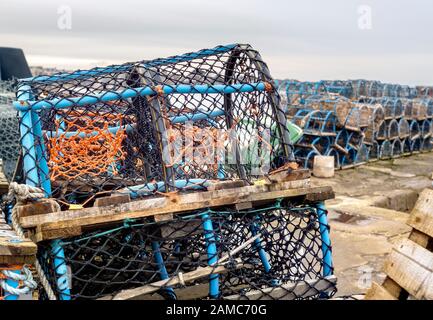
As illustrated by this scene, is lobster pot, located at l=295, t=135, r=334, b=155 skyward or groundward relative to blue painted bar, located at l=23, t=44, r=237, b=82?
groundward

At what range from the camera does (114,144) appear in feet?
11.1

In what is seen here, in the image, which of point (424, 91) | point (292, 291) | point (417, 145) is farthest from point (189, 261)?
point (424, 91)

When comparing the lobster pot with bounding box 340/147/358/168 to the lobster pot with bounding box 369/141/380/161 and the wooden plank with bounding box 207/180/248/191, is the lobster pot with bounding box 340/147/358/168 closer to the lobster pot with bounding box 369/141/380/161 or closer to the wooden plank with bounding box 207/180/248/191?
the lobster pot with bounding box 369/141/380/161

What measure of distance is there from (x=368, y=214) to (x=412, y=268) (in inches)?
222

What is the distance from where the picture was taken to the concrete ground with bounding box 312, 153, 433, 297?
16.7 feet

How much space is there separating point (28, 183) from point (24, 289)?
67 cm

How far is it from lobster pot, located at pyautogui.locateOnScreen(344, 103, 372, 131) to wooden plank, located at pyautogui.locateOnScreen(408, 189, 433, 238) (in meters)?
8.79

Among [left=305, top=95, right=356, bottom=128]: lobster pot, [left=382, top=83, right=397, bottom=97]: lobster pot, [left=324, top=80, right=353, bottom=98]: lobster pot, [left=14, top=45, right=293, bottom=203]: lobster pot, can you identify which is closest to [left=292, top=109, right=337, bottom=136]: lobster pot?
[left=305, top=95, right=356, bottom=128]: lobster pot

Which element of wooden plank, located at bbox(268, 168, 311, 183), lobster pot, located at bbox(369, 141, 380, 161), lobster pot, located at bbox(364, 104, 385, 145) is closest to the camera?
wooden plank, located at bbox(268, 168, 311, 183)

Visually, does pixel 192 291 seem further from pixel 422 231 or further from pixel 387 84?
pixel 387 84

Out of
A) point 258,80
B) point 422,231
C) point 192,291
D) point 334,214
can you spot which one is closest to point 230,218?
point 192,291

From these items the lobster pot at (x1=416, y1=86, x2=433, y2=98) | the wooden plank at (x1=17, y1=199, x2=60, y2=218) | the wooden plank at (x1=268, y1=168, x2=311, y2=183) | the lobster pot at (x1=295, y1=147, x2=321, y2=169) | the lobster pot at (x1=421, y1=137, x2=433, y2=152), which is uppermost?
the lobster pot at (x1=416, y1=86, x2=433, y2=98)

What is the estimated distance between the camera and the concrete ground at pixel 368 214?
16.7 feet

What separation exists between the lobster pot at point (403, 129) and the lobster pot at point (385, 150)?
45 centimetres
